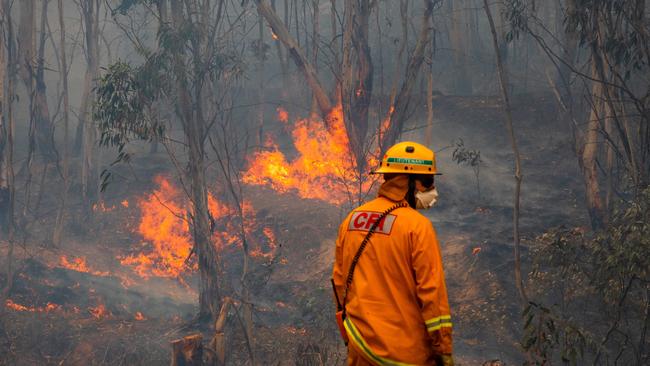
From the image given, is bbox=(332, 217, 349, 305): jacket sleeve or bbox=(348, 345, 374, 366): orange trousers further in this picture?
bbox=(332, 217, 349, 305): jacket sleeve

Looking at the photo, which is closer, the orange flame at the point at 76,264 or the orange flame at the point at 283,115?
the orange flame at the point at 76,264

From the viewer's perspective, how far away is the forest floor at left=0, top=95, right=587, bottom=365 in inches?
382

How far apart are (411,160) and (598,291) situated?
6327 millimetres

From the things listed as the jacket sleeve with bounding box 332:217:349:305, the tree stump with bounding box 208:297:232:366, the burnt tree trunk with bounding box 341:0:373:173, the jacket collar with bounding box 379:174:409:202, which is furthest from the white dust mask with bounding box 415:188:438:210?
the burnt tree trunk with bounding box 341:0:373:173

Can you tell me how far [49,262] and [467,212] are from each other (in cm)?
1090

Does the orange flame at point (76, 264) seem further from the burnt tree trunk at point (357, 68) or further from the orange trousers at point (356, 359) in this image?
the orange trousers at point (356, 359)

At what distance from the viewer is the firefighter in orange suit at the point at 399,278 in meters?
3.02

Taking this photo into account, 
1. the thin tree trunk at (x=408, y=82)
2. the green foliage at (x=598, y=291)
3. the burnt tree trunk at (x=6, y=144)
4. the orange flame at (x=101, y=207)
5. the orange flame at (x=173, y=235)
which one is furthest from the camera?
the orange flame at (x=101, y=207)

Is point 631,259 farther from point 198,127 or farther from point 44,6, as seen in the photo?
point 44,6

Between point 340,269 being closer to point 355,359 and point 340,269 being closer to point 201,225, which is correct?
point 355,359

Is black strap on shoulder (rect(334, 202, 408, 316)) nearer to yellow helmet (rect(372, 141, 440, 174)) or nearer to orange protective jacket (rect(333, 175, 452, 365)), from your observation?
orange protective jacket (rect(333, 175, 452, 365))

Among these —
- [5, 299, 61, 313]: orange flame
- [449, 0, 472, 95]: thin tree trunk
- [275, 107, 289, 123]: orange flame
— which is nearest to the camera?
[5, 299, 61, 313]: orange flame

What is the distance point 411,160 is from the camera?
3.27 metres

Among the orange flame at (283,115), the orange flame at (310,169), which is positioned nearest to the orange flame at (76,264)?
the orange flame at (310,169)
